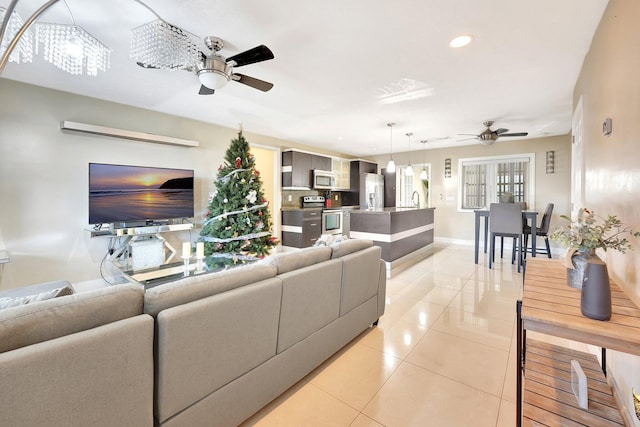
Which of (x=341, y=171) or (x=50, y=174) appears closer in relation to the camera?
(x=50, y=174)

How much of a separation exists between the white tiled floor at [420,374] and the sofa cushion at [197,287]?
79cm

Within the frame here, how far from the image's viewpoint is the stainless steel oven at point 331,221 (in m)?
6.27

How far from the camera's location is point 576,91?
3076 mm

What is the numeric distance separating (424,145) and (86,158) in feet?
21.3

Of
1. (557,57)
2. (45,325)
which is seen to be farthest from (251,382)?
(557,57)

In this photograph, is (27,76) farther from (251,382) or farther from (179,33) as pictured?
(251,382)

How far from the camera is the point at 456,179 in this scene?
6855 millimetres

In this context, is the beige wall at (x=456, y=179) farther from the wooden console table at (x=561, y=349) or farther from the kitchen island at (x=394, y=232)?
the wooden console table at (x=561, y=349)

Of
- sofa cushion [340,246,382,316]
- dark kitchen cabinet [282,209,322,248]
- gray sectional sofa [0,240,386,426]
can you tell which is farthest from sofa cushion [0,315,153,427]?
dark kitchen cabinet [282,209,322,248]

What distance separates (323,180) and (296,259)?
4.93 meters

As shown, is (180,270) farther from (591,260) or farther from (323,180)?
(323,180)

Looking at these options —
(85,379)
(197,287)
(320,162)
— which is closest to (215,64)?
(197,287)

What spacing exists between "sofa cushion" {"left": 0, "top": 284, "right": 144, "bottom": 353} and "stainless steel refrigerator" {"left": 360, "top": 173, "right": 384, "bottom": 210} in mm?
6452

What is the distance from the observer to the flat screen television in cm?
346
